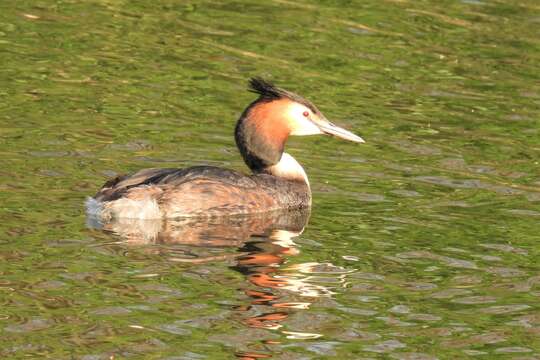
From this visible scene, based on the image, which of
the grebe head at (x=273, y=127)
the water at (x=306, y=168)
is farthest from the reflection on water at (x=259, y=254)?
the grebe head at (x=273, y=127)

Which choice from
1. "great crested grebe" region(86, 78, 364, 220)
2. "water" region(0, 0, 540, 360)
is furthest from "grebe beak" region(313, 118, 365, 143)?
"water" region(0, 0, 540, 360)

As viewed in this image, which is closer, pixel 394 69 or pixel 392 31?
pixel 394 69

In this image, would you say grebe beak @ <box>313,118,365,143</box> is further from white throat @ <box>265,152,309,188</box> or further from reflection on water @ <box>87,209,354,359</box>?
reflection on water @ <box>87,209,354,359</box>

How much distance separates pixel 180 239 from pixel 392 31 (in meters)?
7.75

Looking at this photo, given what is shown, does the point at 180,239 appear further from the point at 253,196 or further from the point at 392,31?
the point at 392,31

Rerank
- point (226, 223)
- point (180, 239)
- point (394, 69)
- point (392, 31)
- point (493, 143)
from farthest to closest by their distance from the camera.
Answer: point (392, 31) < point (394, 69) < point (493, 143) < point (226, 223) < point (180, 239)

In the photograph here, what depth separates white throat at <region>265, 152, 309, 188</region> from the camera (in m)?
12.5

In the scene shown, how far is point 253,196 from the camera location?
39.5 feet

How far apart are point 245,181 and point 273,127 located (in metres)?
0.83

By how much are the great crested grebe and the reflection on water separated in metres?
0.08

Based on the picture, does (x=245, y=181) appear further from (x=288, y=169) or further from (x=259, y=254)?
(x=259, y=254)

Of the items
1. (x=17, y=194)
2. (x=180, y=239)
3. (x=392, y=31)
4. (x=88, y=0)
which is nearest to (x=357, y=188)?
(x=180, y=239)

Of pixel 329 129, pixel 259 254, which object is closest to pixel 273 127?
pixel 329 129

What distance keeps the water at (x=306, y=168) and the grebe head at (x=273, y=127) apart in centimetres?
38
